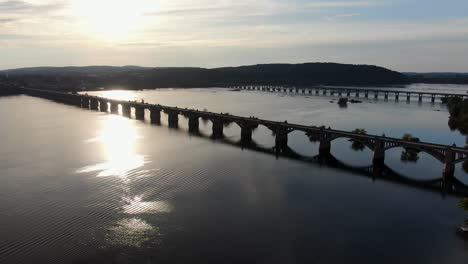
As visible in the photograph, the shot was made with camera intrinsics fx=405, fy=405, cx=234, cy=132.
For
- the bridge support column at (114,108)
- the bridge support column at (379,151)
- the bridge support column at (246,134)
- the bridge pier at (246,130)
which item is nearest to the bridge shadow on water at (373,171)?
the bridge support column at (379,151)

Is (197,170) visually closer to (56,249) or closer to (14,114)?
(56,249)

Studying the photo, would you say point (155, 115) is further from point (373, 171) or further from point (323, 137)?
point (373, 171)

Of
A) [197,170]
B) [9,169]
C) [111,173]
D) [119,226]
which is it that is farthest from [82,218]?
[9,169]

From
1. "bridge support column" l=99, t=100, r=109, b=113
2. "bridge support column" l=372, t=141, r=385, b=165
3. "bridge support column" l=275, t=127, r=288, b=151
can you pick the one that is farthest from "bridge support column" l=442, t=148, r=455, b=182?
"bridge support column" l=99, t=100, r=109, b=113

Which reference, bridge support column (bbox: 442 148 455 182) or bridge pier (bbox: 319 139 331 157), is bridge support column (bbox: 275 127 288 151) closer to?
bridge pier (bbox: 319 139 331 157)

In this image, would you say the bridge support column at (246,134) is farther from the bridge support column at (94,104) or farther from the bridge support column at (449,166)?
the bridge support column at (94,104)

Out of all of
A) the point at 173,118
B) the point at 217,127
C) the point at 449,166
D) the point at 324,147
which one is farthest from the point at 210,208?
the point at 173,118
